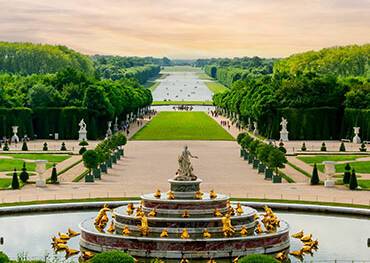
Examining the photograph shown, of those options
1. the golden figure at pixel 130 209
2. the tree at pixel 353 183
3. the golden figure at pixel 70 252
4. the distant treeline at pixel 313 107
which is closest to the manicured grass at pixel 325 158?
the tree at pixel 353 183

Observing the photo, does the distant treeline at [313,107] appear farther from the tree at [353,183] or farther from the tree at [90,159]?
the tree at [90,159]

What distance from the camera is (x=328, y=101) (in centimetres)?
10144

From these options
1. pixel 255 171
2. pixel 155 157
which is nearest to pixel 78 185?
pixel 255 171

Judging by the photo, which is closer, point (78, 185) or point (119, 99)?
point (78, 185)

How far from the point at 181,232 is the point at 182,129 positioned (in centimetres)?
7819

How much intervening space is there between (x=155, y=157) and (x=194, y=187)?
3663 centimetres

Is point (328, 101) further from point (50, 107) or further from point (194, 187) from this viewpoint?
point (194, 187)

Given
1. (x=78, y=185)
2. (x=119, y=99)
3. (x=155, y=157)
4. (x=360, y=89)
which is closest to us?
(x=78, y=185)

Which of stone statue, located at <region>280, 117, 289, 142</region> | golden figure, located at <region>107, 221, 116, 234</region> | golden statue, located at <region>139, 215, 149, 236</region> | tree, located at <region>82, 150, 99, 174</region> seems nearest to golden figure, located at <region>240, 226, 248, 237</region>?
golden statue, located at <region>139, 215, 149, 236</region>

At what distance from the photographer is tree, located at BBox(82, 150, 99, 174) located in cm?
Result: 5728

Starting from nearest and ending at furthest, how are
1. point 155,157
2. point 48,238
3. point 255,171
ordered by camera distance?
1. point 48,238
2. point 255,171
3. point 155,157

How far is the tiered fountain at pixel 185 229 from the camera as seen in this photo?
109ft

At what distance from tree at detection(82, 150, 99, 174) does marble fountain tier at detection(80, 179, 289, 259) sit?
19.0 metres

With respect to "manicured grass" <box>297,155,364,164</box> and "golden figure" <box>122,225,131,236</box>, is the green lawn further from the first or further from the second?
"golden figure" <box>122,225,131,236</box>
